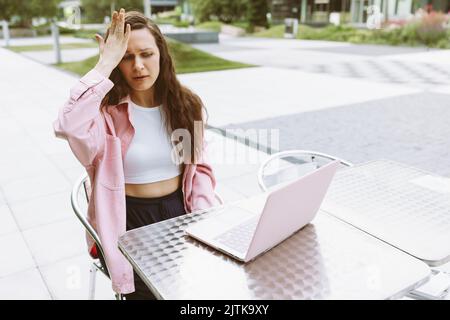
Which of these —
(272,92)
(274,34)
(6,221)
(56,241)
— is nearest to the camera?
(56,241)

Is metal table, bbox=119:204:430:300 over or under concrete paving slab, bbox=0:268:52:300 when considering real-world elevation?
over

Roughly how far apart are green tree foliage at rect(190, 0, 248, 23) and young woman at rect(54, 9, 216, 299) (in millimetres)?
34983

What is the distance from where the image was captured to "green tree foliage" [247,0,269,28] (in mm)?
30625

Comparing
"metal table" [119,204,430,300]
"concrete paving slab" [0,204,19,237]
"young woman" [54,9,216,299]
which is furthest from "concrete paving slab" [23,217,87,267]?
"metal table" [119,204,430,300]

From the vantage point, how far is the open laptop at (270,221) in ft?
4.24

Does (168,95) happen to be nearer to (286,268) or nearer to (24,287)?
(286,268)

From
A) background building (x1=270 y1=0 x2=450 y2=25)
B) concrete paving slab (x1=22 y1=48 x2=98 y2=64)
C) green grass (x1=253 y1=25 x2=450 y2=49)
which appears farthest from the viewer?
background building (x1=270 y1=0 x2=450 y2=25)

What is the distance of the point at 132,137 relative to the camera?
196cm

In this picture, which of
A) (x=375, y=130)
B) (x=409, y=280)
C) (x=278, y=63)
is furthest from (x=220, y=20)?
(x=409, y=280)

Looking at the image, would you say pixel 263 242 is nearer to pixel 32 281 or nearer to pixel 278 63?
pixel 32 281

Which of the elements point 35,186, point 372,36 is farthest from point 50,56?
point 372,36

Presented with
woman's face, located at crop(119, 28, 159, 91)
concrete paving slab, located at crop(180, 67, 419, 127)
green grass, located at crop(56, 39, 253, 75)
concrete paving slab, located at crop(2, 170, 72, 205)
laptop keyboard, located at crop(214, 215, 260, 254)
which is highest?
woman's face, located at crop(119, 28, 159, 91)

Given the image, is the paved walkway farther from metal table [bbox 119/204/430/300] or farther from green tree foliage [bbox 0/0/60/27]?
green tree foliage [bbox 0/0/60/27]

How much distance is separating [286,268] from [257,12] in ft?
103
